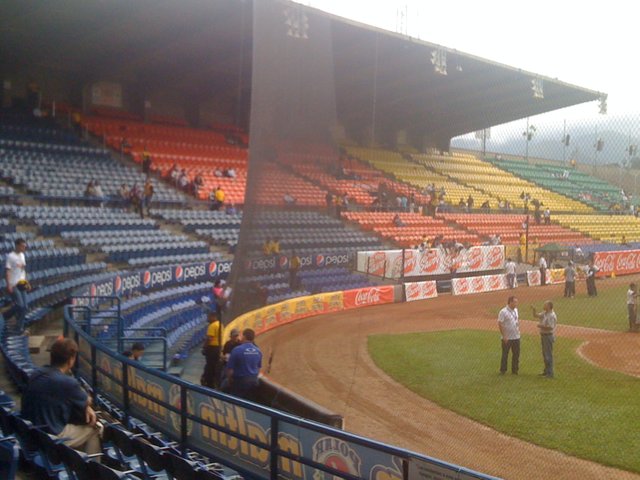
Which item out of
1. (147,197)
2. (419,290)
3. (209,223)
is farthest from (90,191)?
(419,290)

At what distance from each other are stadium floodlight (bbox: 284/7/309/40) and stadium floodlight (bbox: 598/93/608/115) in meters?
3.63

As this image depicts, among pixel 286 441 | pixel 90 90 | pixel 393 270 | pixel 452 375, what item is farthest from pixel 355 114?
pixel 90 90

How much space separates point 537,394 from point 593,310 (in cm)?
462

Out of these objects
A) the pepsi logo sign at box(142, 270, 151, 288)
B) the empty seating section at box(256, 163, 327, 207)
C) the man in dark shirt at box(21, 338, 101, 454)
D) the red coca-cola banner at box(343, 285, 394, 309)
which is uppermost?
the empty seating section at box(256, 163, 327, 207)

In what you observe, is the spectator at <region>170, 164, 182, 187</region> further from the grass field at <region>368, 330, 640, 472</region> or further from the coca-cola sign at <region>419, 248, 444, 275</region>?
the grass field at <region>368, 330, 640, 472</region>

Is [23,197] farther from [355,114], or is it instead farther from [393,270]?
[355,114]

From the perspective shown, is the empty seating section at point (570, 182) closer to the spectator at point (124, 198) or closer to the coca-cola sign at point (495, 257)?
the coca-cola sign at point (495, 257)

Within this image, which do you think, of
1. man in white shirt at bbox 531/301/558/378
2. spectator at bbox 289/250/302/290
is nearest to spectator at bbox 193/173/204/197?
spectator at bbox 289/250/302/290

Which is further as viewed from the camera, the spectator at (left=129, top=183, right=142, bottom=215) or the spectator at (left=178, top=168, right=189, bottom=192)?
the spectator at (left=178, top=168, right=189, bottom=192)

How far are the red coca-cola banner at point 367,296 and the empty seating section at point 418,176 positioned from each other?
6.29m

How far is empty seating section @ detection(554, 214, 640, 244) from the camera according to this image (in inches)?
425

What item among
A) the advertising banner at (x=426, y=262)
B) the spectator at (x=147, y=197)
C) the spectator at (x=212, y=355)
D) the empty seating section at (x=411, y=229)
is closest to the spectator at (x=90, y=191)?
the spectator at (x=147, y=197)

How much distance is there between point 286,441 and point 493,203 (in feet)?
35.0

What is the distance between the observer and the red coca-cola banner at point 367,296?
66.7 ft
